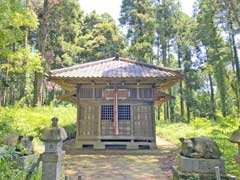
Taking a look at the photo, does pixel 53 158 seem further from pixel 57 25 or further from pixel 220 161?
pixel 57 25

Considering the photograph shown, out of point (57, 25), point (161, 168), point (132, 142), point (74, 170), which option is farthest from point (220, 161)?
point (57, 25)

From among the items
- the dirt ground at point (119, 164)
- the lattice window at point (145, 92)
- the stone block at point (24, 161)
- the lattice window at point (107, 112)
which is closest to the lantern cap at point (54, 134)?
the stone block at point (24, 161)

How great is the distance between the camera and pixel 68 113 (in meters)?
21.4

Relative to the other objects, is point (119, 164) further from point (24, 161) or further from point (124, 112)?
point (124, 112)

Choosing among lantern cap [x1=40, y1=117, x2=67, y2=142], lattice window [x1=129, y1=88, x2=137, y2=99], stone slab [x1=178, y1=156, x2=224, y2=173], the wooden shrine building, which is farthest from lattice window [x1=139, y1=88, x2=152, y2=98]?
lantern cap [x1=40, y1=117, x2=67, y2=142]

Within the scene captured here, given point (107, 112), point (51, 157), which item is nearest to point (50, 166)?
point (51, 157)

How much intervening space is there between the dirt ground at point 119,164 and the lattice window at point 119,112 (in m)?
1.89

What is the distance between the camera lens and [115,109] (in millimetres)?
13320

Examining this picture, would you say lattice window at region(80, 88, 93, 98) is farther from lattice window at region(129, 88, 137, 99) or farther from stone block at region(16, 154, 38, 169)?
stone block at region(16, 154, 38, 169)

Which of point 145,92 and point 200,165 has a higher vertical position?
point 145,92

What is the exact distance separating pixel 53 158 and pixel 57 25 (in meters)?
22.0

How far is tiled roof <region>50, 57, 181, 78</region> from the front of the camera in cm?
1293

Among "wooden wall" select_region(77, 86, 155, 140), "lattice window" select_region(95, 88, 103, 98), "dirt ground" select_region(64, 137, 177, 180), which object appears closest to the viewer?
"dirt ground" select_region(64, 137, 177, 180)

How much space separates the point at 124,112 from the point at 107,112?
0.90 metres
